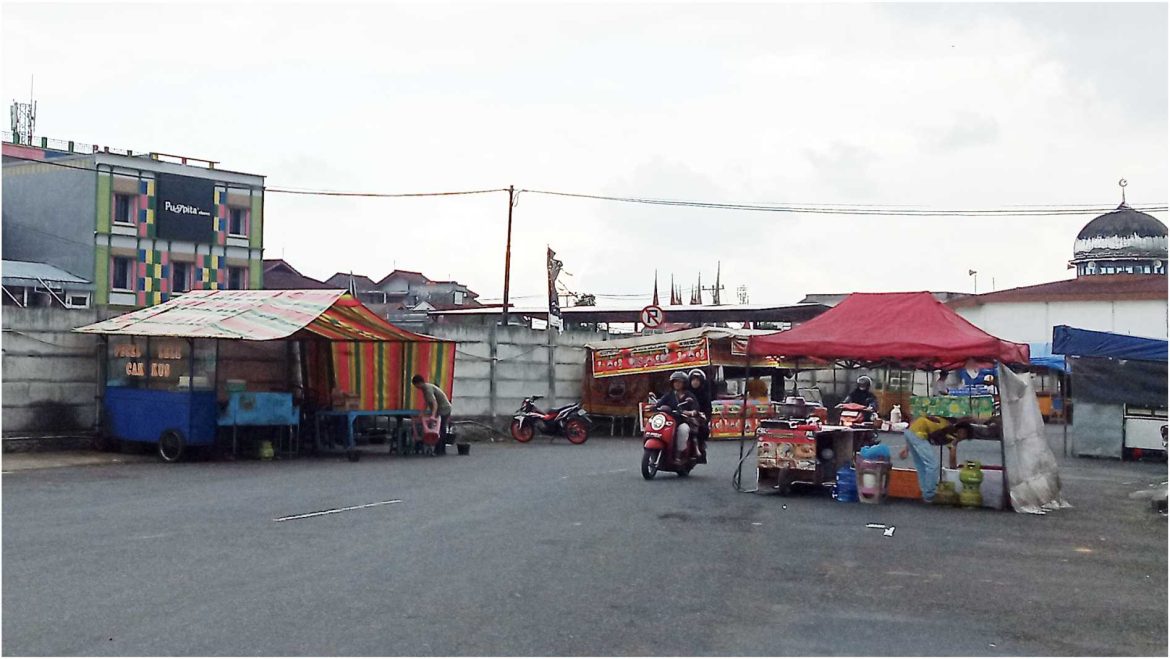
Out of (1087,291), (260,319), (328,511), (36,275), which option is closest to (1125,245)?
(1087,291)

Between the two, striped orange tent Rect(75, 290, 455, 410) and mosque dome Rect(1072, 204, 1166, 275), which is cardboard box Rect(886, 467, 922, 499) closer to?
striped orange tent Rect(75, 290, 455, 410)

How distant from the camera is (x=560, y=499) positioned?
1403 centimetres

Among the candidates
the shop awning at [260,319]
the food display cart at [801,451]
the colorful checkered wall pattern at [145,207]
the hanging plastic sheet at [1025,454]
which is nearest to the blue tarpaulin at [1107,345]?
the hanging plastic sheet at [1025,454]

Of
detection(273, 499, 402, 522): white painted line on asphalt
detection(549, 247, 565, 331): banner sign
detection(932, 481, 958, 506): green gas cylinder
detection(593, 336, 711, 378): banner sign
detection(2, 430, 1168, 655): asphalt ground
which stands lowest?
detection(2, 430, 1168, 655): asphalt ground

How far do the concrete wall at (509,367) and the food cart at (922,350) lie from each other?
440 inches

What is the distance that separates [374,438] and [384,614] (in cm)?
1443

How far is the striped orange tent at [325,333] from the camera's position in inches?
744

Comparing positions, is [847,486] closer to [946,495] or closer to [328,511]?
[946,495]

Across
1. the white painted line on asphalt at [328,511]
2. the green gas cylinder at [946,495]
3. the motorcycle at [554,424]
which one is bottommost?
the white painted line on asphalt at [328,511]

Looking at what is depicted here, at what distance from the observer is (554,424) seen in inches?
1006

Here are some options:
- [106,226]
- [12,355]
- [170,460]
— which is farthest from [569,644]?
[106,226]

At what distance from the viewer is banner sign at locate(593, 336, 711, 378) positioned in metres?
27.8

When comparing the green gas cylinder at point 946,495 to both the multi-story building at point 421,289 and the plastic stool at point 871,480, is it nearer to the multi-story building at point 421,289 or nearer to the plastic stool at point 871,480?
the plastic stool at point 871,480

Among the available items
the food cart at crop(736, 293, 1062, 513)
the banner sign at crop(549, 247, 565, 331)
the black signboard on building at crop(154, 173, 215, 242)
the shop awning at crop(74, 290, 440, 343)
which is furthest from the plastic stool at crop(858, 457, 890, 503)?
the black signboard on building at crop(154, 173, 215, 242)
